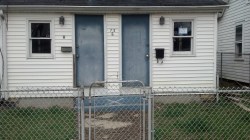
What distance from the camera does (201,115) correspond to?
27.7 feet

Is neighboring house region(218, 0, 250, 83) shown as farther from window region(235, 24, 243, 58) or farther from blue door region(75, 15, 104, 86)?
blue door region(75, 15, 104, 86)

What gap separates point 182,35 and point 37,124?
538 centimetres

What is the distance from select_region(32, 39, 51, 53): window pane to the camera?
10383 mm

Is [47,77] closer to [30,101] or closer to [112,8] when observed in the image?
[30,101]

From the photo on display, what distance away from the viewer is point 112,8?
10.1 metres

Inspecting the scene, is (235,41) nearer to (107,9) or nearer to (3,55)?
(107,9)

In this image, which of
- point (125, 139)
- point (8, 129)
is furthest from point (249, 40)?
point (8, 129)

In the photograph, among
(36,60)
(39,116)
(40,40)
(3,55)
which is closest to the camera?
(39,116)

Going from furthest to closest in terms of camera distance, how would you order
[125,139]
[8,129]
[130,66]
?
1. [130,66]
2. [8,129]
3. [125,139]

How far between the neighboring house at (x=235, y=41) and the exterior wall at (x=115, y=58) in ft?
11.5

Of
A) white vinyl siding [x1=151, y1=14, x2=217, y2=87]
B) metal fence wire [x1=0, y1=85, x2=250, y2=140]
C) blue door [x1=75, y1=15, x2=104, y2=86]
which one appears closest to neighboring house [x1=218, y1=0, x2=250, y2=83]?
metal fence wire [x1=0, y1=85, x2=250, y2=140]

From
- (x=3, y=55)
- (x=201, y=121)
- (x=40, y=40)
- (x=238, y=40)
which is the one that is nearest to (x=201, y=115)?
(x=201, y=121)

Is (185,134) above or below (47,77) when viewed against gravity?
below

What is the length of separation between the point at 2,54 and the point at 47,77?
1.44 meters
